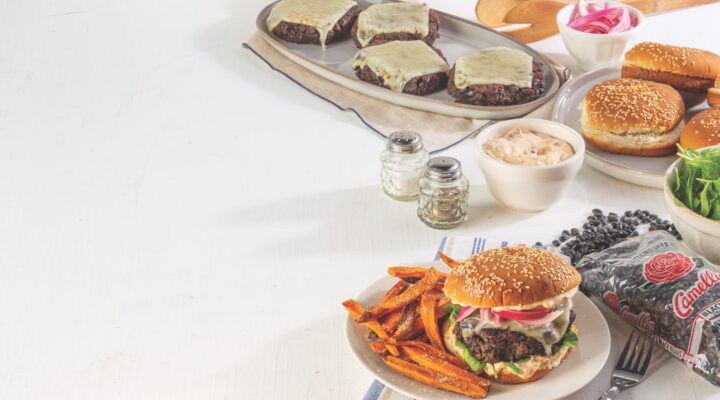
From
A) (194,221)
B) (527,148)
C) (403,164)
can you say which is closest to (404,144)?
(403,164)

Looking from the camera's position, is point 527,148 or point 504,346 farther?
point 527,148

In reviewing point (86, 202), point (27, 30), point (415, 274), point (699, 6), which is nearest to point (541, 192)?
point (415, 274)

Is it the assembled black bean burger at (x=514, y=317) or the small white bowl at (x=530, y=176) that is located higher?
the assembled black bean burger at (x=514, y=317)

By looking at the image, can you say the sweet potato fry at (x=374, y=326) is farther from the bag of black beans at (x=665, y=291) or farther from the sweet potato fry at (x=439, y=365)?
the bag of black beans at (x=665, y=291)

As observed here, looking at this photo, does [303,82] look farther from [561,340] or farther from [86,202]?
[561,340]

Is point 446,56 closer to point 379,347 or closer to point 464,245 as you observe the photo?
point 464,245

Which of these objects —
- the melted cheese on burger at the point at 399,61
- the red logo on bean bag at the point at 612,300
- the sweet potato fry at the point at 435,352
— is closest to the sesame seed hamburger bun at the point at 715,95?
the melted cheese on burger at the point at 399,61
